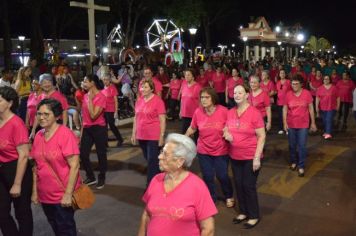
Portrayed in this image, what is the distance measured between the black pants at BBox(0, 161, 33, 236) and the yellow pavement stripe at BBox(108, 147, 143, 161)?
509cm

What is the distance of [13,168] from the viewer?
4.75 meters

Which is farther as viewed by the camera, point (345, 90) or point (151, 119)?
point (345, 90)

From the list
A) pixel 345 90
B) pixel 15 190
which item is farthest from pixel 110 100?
pixel 345 90

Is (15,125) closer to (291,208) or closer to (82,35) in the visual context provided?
(291,208)

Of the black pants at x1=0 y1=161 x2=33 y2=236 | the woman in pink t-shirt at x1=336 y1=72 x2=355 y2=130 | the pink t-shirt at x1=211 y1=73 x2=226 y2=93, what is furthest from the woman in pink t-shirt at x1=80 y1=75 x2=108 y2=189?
the woman in pink t-shirt at x1=336 y1=72 x2=355 y2=130

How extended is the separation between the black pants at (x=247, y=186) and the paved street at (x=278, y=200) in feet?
0.77

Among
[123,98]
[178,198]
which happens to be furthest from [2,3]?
[178,198]

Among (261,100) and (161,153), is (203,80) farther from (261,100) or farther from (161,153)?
(161,153)

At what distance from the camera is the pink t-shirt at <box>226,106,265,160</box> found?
5715 millimetres

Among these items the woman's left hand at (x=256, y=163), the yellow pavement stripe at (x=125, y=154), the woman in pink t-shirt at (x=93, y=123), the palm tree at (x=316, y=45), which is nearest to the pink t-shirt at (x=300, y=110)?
the woman's left hand at (x=256, y=163)

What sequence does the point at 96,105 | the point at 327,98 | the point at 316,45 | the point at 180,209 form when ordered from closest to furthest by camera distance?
the point at 180,209
the point at 96,105
the point at 327,98
the point at 316,45

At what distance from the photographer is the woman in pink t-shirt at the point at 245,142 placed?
18.7 ft

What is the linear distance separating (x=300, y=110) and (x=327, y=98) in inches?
159

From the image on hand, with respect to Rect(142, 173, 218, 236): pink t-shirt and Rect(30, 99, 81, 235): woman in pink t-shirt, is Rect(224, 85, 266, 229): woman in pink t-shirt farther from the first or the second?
Rect(142, 173, 218, 236): pink t-shirt
